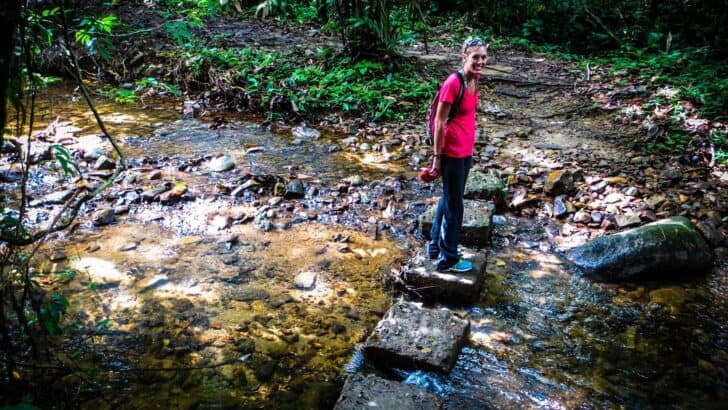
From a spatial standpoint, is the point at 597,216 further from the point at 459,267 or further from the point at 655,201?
the point at 459,267

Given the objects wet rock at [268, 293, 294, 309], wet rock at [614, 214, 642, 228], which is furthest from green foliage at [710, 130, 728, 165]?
wet rock at [268, 293, 294, 309]

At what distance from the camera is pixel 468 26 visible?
41.1 feet

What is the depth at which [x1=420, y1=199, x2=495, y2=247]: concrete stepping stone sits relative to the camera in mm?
4578

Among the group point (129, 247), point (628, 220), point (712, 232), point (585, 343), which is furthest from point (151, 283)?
point (712, 232)

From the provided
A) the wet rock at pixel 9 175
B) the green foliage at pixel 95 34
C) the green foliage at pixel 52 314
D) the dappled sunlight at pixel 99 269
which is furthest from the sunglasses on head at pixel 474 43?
the wet rock at pixel 9 175

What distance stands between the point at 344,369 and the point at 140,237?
251cm

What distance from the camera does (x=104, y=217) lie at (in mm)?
4828

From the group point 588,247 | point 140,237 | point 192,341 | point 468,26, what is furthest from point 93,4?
point 588,247

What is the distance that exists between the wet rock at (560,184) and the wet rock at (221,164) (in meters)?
3.67

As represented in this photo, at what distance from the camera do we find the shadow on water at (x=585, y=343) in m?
3.00

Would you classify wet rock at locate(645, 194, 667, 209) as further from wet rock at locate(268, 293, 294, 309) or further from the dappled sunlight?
the dappled sunlight

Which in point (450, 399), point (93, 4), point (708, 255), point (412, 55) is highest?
point (93, 4)

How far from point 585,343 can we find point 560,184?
2.38 meters

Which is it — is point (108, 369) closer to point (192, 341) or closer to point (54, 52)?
point (192, 341)
